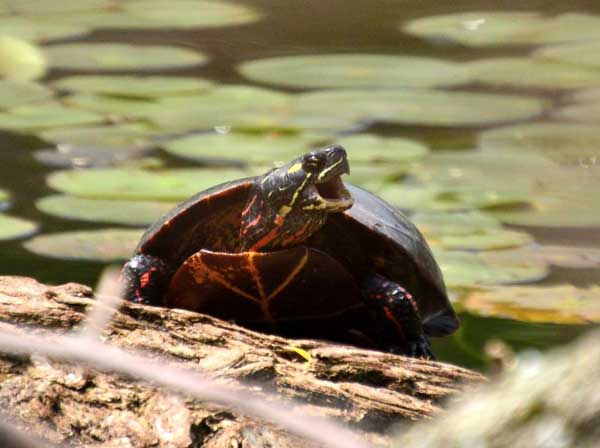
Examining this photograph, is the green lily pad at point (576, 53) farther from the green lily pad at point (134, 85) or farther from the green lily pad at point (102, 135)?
the green lily pad at point (102, 135)

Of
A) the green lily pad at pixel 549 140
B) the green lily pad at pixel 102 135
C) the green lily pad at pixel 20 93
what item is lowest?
the green lily pad at pixel 549 140

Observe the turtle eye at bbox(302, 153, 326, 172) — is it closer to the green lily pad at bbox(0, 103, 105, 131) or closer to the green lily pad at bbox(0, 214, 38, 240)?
the green lily pad at bbox(0, 214, 38, 240)

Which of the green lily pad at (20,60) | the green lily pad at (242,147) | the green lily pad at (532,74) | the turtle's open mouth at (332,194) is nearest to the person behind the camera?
the turtle's open mouth at (332,194)

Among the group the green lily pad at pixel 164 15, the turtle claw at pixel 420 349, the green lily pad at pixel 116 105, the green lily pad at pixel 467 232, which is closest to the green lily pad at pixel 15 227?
the green lily pad at pixel 467 232

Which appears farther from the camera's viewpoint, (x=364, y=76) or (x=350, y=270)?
(x=364, y=76)

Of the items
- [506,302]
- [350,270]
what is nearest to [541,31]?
[506,302]

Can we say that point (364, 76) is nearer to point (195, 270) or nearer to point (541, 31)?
point (541, 31)

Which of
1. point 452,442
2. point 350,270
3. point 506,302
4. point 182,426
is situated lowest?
point 506,302

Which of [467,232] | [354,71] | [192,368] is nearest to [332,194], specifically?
[192,368]
